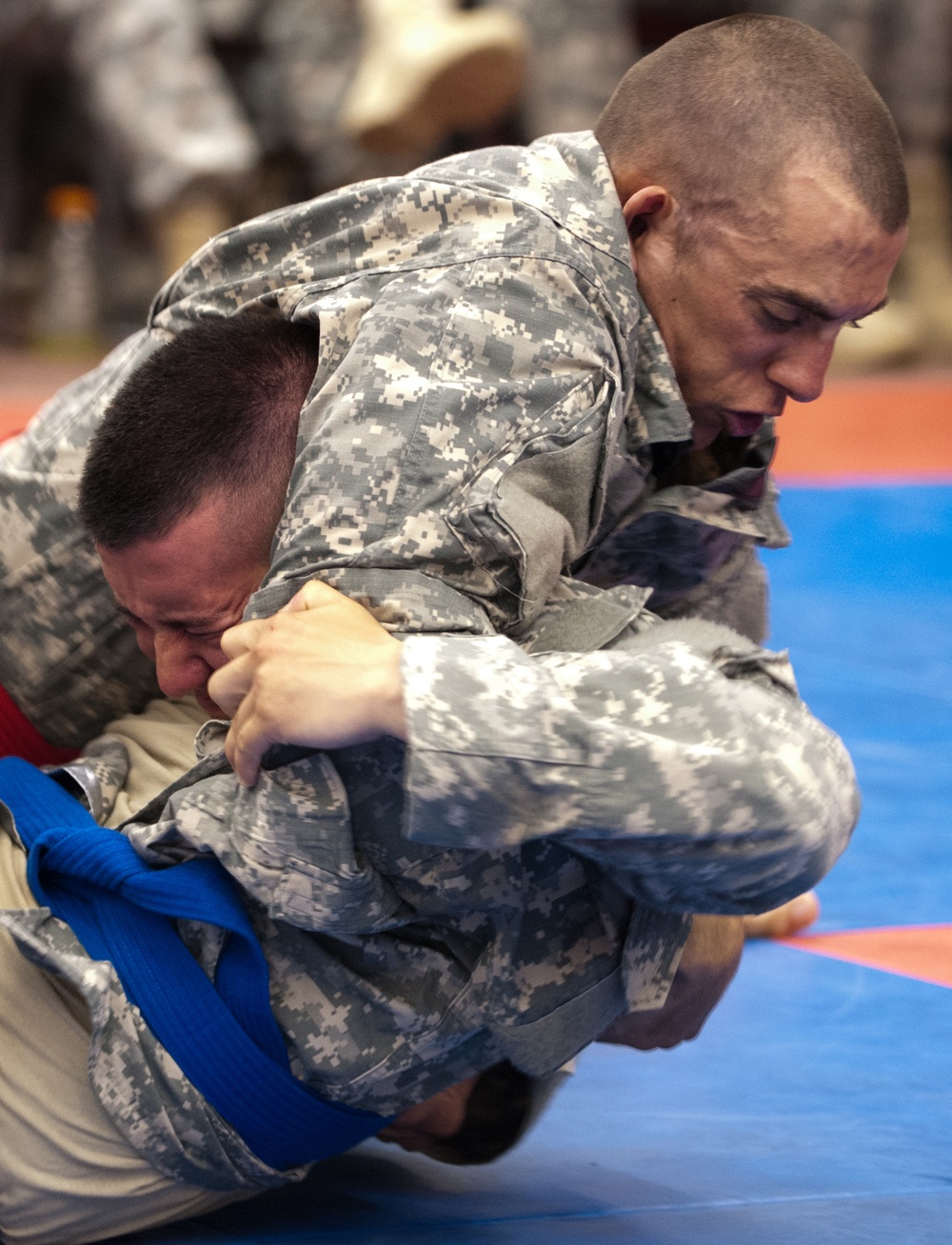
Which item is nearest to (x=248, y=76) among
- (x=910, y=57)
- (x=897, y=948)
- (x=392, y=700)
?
(x=910, y=57)

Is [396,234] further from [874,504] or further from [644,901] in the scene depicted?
[874,504]

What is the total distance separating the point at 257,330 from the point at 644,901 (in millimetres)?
478

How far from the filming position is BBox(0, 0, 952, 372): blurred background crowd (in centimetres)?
433

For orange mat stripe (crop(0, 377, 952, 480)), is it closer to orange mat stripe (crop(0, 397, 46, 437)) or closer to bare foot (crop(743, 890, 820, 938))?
orange mat stripe (crop(0, 397, 46, 437))

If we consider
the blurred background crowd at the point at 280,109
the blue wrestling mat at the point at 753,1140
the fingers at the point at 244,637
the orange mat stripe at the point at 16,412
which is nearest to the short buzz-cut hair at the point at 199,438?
the fingers at the point at 244,637

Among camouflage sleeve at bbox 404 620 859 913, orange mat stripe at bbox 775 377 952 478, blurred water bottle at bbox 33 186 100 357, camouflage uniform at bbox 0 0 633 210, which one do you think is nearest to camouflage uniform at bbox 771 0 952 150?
camouflage uniform at bbox 0 0 633 210

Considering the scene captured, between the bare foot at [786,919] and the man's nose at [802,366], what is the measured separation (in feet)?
2.14

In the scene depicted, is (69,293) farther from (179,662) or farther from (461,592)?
(461,592)

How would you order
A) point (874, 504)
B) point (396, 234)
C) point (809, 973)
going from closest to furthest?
point (396, 234) < point (809, 973) < point (874, 504)

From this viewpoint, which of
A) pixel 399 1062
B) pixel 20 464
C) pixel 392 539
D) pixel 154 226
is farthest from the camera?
pixel 154 226

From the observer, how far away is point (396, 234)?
4.08 ft

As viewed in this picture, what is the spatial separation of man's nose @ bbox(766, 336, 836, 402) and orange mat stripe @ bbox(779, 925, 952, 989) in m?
0.66

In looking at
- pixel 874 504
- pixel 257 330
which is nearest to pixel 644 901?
pixel 257 330

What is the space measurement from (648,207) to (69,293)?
13.4ft
